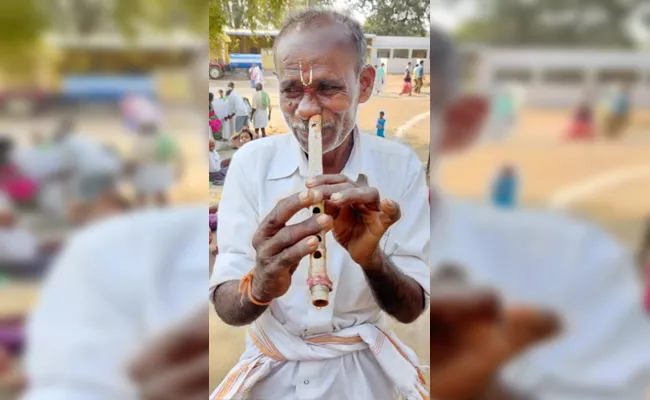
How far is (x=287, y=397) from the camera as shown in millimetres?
1358

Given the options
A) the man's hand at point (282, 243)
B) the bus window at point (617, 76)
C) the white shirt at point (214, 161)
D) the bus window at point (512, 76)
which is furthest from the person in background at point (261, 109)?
the bus window at point (617, 76)

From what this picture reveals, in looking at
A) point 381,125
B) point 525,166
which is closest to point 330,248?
point 381,125

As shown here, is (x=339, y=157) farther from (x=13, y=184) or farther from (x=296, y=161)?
(x=13, y=184)

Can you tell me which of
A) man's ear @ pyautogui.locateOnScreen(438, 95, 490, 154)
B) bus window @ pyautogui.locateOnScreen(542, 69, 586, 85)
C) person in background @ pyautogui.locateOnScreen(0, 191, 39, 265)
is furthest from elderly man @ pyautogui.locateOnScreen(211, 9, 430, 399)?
person in background @ pyautogui.locateOnScreen(0, 191, 39, 265)

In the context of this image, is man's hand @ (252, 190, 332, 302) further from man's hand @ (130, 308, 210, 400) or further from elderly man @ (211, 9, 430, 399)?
man's hand @ (130, 308, 210, 400)

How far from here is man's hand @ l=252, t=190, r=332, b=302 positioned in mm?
1213

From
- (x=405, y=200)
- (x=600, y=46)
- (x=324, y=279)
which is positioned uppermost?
(x=600, y=46)

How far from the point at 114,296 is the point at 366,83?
830 mm

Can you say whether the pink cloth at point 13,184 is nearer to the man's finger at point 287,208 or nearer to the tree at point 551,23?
the man's finger at point 287,208

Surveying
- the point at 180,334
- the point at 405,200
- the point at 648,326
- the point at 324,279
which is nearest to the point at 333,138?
the point at 405,200

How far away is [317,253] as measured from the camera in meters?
1.25

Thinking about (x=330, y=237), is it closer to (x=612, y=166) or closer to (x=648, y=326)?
(x=612, y=166)

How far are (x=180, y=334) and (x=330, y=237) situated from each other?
474 millimetres

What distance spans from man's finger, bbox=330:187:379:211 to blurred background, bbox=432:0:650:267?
0.21 meters
